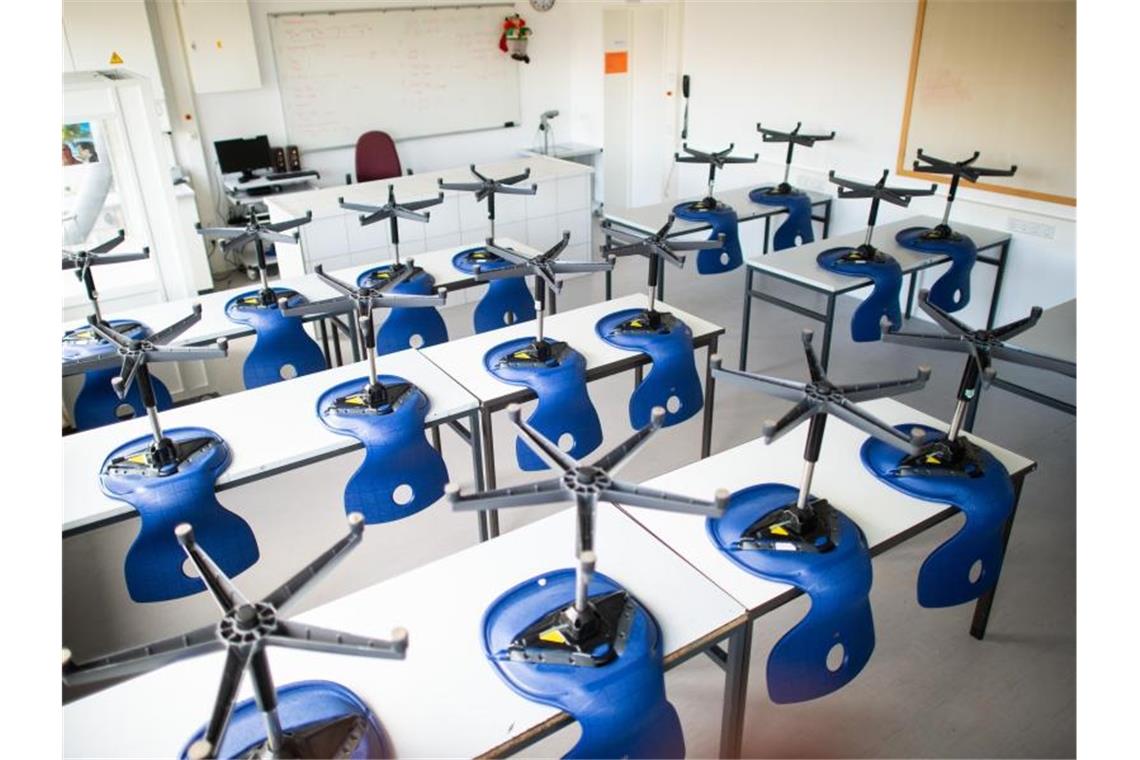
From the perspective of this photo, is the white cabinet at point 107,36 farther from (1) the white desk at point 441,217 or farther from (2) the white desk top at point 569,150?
(2) the white desk top at point 569,150

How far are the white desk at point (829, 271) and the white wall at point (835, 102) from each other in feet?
0.44

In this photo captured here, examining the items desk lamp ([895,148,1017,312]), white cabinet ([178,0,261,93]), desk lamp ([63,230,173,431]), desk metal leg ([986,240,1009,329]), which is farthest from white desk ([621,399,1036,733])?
white cabinet ([178,0,261,93])

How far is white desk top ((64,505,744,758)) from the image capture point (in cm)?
151

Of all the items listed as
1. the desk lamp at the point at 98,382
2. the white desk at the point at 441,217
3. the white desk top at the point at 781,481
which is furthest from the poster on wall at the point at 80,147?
the white desk top at the point at 781,481

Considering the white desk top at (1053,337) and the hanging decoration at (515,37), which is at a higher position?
the hanging decoration at (515,37)

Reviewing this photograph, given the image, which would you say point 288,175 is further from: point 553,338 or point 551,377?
point 551,377

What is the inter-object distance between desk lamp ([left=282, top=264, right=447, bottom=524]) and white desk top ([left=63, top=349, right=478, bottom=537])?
0.22 ft

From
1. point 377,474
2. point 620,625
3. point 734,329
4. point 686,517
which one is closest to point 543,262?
point 377,474

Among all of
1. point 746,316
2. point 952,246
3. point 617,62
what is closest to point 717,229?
point 746,316

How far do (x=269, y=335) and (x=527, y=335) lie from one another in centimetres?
118

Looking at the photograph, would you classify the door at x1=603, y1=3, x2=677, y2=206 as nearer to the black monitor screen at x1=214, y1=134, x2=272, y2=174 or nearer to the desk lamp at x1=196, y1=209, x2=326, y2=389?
the black monitor screen at x1=214, y1=134, x2=272, y2=174

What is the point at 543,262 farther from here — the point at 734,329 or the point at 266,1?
the point at 266,1

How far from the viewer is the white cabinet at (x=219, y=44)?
6.04 m

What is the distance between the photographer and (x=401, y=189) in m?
5.35
